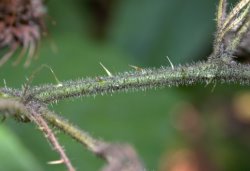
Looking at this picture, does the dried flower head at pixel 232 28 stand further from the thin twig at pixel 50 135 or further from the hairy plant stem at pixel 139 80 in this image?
the thin twig at pixel 50 135

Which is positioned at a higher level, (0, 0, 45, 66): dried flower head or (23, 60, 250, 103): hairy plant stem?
(0, 0, 45, 66): dried flower head

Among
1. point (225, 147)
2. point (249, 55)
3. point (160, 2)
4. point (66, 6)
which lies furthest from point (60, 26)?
point (249, 55)

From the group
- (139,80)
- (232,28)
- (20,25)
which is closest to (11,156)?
(20,25)

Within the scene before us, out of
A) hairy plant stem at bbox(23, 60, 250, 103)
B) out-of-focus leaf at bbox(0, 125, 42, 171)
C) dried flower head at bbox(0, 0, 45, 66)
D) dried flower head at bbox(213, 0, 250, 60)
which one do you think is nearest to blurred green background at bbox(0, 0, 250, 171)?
out-of-focus leaf at bbox(0, 125, 42, 171)

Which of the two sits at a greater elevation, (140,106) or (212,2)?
(212,2)

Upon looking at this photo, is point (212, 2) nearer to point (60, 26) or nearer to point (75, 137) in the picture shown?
point (60, 26)

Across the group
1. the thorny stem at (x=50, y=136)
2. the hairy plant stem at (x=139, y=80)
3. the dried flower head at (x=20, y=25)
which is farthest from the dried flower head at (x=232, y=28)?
the dried flower head at (x=20, y=25)

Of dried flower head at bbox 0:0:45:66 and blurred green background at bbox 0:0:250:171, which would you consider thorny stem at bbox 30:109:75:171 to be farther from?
blurred green background at bbox 0:0:250:171
